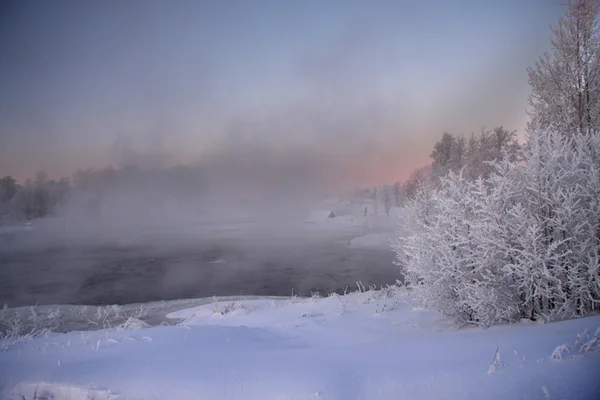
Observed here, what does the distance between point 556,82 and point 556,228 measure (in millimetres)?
11802

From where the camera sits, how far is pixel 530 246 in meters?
5.66

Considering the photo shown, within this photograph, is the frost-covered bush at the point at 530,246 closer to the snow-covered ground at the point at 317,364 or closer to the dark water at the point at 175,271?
the snow-covered ground at the point at 317,364

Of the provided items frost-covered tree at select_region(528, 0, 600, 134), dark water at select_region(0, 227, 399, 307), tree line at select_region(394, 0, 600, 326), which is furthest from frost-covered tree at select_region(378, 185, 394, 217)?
tree line at select_region(394, 0, 600, 326)

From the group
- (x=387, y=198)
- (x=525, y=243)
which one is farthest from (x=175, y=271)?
(x=387, y=198)

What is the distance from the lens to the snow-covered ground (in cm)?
393

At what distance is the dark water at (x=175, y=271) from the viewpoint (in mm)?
24053

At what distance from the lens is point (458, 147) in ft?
130

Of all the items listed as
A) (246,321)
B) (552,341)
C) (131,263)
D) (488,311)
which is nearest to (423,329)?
(488,311)

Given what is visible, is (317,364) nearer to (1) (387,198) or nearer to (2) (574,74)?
(2) (574,74)

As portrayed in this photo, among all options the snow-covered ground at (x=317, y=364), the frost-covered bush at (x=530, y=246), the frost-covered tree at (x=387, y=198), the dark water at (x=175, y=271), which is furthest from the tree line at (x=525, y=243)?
the frost-covered tree at (x=387, y=198)

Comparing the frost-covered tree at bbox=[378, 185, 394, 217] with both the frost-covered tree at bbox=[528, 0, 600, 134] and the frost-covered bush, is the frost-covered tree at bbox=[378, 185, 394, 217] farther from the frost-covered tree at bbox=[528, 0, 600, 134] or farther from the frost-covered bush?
the frost-covered bush

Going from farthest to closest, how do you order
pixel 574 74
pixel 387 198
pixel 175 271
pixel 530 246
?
1. pixel 387 198
2. pixel 175 271
3. pixel 574 74
4. pixel 530 246

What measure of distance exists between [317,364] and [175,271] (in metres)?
30.4

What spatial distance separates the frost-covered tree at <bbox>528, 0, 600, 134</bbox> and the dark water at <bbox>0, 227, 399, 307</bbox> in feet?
55.1
